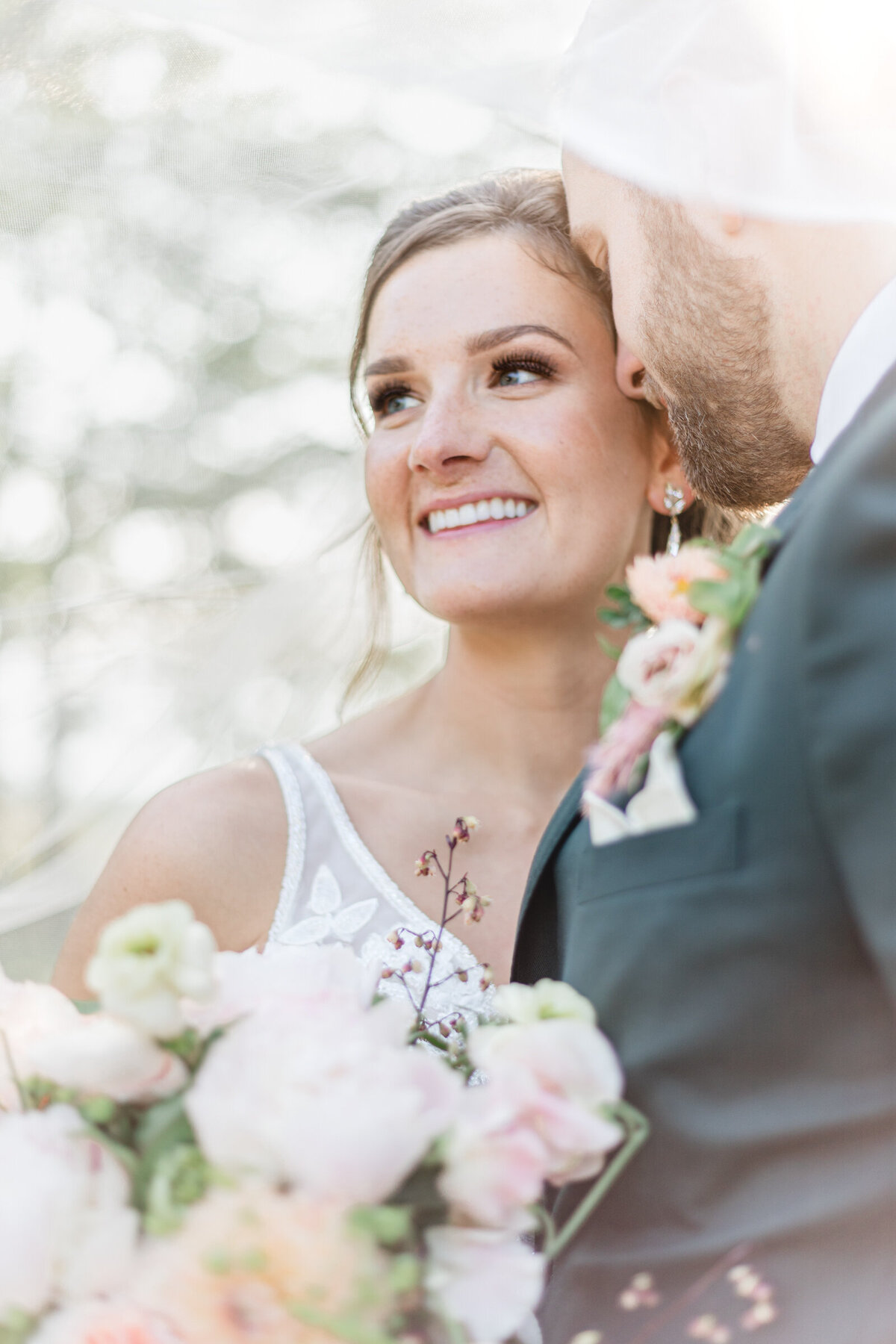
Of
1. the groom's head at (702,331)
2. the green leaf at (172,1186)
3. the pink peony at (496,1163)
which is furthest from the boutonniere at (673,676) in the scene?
the groom's head at (702,331)

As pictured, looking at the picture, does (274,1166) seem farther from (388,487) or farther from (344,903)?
(388,487)

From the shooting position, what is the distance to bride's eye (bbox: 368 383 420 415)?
332 centimetres

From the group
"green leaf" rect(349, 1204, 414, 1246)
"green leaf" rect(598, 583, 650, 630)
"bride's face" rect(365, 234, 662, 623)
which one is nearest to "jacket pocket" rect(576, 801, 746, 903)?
"green leaf" rect(598, 583, 650, 630)

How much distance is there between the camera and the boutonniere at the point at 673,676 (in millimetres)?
1468

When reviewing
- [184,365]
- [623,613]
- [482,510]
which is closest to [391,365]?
[482,510]

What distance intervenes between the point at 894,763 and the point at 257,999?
2.45 ft

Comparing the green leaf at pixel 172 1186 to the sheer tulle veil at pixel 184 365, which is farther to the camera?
the sheer tulle veil at pixel 184 365

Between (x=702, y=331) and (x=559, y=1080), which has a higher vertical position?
(x=702, y=331)

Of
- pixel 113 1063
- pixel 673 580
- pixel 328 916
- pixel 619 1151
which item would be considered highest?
pixel 673 580

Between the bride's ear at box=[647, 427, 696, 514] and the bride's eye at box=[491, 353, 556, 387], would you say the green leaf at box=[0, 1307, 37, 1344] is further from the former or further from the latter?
the bride's ear at box=[647, 427, 696, 514]

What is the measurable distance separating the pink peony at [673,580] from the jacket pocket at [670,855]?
11.3 inches

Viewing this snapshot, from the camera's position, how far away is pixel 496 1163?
1221mm

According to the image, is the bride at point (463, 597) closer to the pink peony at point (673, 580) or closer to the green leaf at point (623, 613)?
the green leaf at point (623, 613)

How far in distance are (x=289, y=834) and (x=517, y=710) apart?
2.51 feet
